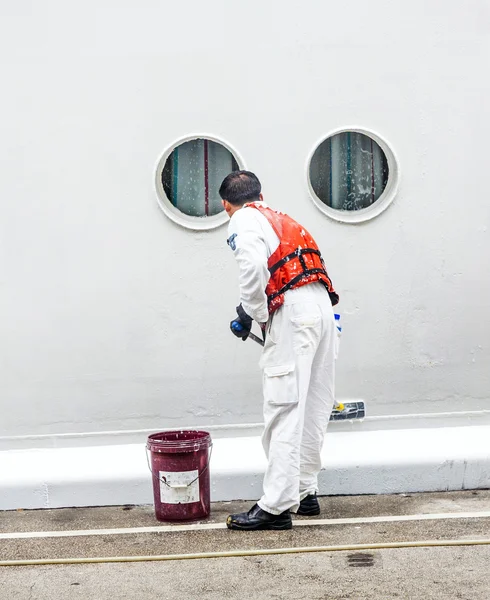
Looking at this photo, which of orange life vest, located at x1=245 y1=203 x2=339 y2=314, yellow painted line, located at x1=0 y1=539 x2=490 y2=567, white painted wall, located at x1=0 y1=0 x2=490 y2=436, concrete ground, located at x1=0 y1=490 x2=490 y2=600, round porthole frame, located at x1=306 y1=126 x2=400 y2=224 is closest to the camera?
concrete ground, located at x1=0 y1=490 x2=490 y2=600

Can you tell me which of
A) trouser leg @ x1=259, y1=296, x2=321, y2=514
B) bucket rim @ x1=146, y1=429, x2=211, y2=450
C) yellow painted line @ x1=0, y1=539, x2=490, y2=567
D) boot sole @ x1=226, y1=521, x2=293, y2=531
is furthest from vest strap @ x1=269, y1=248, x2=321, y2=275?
yellow painted line @ x1=0, y1=539, x2=490, y2=567

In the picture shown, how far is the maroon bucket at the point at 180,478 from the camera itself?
19.8ft

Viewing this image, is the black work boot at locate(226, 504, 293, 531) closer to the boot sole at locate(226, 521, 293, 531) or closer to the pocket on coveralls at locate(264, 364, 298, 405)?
the boot sole at locate(226, 521, 293, 531)

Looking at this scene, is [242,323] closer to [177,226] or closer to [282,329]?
[282,329]

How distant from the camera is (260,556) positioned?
5246 millimetres

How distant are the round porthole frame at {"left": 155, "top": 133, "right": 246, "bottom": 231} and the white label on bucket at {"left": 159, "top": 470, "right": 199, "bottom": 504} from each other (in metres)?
1.64

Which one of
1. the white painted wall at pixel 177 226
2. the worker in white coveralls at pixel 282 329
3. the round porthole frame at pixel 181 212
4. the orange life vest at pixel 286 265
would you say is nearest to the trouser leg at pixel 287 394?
the worker in white coveralls at pixel 282 329

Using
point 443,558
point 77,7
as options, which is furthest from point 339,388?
point 77,7

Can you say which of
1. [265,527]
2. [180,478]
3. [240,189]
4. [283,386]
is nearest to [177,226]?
[240,189]

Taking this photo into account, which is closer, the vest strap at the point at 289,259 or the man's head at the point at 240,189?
the vest strap at the point at 289,259

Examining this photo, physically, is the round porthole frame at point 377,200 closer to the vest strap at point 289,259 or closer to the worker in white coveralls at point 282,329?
the worker in white coveralls at point 282,329

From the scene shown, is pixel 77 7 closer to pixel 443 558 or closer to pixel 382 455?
pixel 382 455

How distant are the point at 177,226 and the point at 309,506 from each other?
6.61 ft

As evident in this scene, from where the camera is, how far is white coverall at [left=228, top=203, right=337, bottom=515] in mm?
5645
